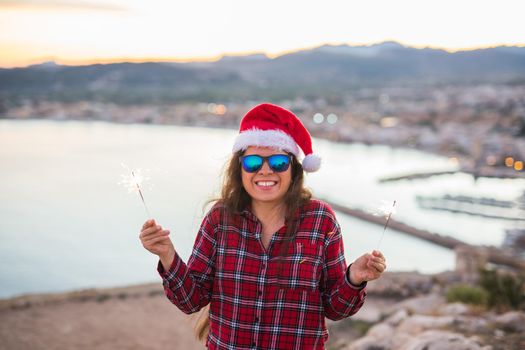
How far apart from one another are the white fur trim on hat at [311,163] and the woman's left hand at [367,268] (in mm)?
260

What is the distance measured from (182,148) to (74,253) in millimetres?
17624

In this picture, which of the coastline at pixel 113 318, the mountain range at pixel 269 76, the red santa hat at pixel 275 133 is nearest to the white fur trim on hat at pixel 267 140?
the red santa hat at pixel 275 133

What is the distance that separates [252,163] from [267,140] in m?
0.06

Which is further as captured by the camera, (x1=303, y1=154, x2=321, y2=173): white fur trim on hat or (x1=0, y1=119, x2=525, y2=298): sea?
(x1=0, y1=119, x2=525, y2=298): sea

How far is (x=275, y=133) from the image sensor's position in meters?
1.27

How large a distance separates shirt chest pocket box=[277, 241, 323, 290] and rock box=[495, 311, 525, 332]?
2329 mm

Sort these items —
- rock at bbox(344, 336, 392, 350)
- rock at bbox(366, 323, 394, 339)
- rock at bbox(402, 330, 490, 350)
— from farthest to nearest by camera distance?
rock at bbox(366, 323, 394, 339), rock at bbox(344, 336, 392, 350), rock at bbox(402, 330, 490, 350)

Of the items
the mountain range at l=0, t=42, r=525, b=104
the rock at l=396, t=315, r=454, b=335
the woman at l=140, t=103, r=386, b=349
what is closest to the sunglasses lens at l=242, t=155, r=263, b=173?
the woman at l=140, t=103, r=386, b=349

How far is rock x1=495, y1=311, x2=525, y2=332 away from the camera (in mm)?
3041

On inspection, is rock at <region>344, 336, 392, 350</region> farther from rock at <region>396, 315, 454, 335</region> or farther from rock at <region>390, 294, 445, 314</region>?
rock at <region>390, 294, 445, 314</region>

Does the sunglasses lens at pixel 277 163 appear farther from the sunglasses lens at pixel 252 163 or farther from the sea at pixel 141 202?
the sea at pixel 141 202

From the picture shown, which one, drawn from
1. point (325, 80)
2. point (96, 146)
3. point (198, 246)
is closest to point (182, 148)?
point (96, 146)

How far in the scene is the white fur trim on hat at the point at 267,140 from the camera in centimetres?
126

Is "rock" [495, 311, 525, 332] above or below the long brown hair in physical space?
below
